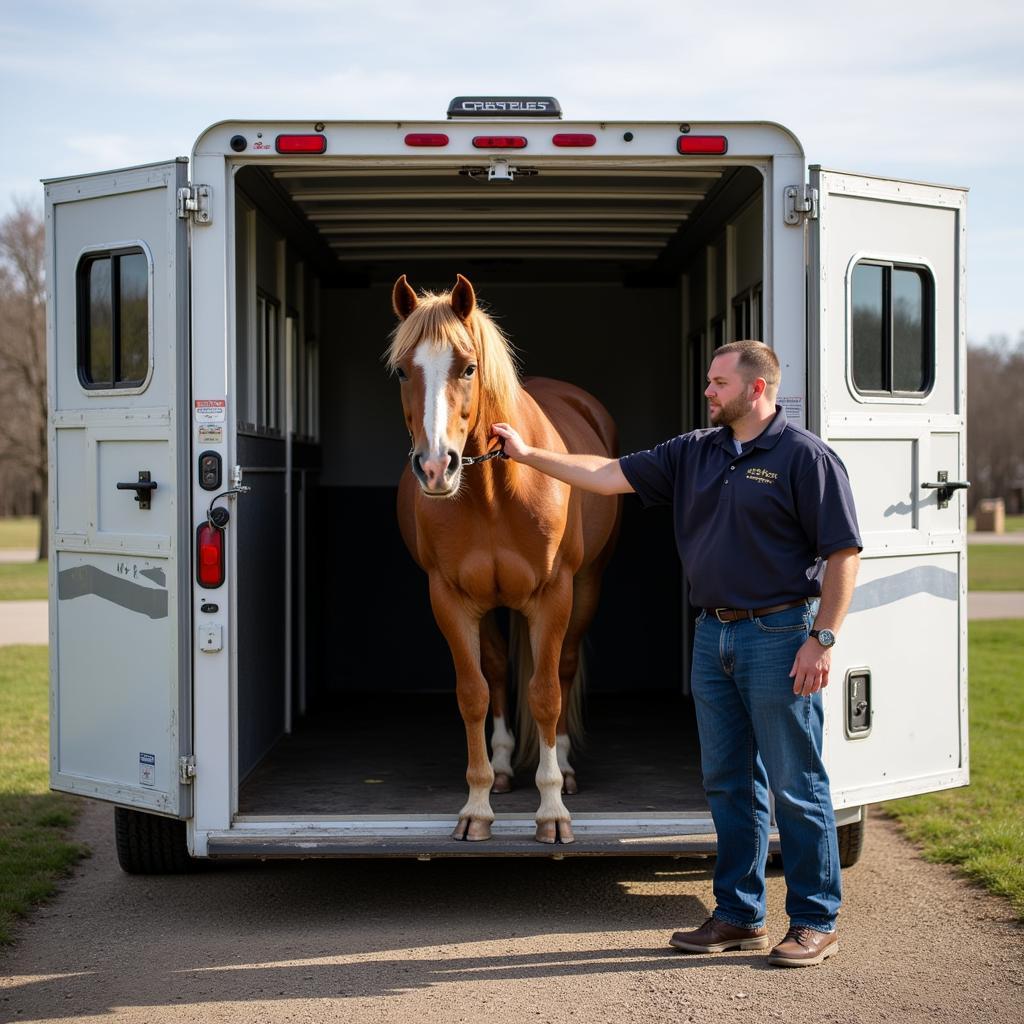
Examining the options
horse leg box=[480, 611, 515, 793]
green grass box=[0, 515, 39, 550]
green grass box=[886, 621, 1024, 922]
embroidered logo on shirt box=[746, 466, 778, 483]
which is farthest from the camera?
green grass box=[0, 515, 39, 550]

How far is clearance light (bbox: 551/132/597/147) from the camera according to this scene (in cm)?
411

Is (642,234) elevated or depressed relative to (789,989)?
elevated

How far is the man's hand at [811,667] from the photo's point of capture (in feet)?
11.6

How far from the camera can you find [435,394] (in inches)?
145

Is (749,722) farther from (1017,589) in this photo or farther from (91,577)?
(1017,589)

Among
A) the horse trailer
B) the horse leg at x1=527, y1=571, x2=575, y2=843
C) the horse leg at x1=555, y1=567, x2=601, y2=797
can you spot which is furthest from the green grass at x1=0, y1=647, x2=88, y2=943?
the horse leg at x1=555, y1=567, x2=601, y2=797

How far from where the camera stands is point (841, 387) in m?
4.18

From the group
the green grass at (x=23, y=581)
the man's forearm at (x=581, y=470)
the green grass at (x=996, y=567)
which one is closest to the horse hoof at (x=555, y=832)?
the man's forearm at (x=581, y=470)

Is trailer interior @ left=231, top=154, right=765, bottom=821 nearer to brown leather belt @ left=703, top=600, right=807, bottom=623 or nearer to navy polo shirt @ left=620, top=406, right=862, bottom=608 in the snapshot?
brown leather belt @ left=703, top=600, right=807, bottom=623

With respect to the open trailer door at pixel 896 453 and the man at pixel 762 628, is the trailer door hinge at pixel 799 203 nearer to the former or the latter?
the open trailer door at pixel 896 453

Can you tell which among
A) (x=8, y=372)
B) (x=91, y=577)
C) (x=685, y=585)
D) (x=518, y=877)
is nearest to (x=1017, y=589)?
(x=685, y=585)

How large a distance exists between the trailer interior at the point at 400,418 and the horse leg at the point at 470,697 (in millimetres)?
353

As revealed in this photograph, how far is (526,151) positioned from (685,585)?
325 cm

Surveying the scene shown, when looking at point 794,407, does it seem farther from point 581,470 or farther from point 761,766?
point 761,766
